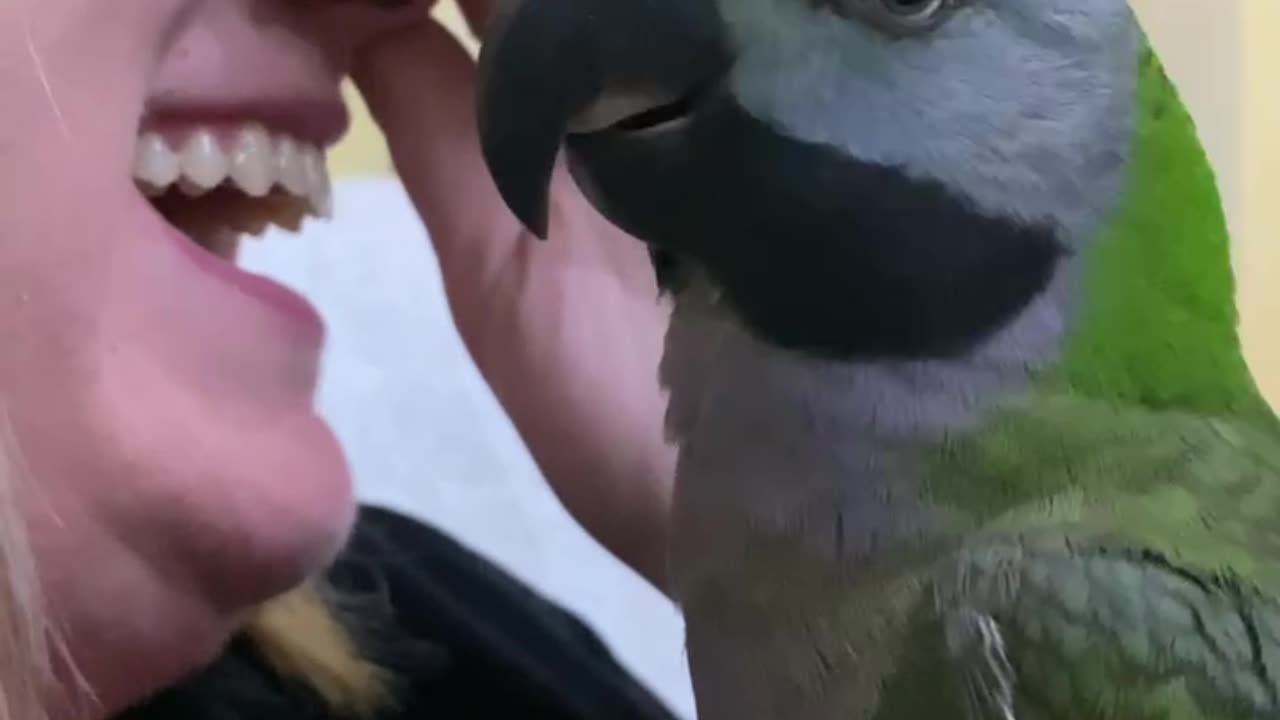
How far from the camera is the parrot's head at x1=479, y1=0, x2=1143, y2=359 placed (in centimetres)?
46

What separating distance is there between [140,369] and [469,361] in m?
0.56

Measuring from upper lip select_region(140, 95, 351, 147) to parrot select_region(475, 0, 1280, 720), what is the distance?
154 mm

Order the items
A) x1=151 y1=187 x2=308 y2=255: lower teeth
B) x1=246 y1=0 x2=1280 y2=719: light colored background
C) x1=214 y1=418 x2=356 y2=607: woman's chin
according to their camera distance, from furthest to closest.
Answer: x1=246 y1=0 x2=1280 y2=719: light colored background, x1=151 y1=187 x2=308 y2=255: lower teeth, x1=214 y1=418 x2=356 y2=607: woman's chin

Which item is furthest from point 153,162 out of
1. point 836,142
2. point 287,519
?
point 836,142

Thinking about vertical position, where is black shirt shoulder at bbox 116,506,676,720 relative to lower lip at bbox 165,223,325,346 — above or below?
below

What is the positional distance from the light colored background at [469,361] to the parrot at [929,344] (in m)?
0.56

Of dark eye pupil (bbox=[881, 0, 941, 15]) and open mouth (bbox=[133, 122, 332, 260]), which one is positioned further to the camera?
open mouth (bbox=[133, 122, 332, 260])

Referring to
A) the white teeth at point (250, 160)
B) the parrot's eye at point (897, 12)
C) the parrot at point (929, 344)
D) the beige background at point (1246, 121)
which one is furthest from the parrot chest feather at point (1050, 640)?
the beige background at point (1246, 121)

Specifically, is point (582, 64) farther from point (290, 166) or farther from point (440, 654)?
point (440, 654)

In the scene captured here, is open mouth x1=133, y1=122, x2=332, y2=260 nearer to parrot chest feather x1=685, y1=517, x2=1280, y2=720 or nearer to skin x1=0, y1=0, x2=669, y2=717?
skin x1=0, y1=0, x2=669, y2=717

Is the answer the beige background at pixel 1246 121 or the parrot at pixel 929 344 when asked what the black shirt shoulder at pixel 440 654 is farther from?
the beige background at pixel 1246 121

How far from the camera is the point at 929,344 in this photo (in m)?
0.50

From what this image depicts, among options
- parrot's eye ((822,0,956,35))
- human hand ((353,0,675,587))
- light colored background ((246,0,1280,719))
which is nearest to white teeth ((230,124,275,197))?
human hand ((353,0,675,587))

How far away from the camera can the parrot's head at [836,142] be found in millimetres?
464
